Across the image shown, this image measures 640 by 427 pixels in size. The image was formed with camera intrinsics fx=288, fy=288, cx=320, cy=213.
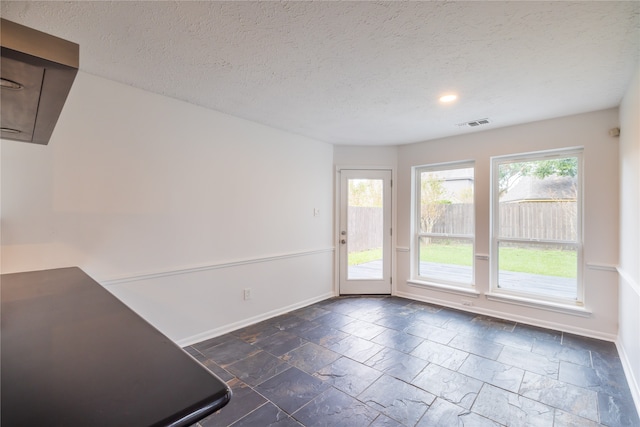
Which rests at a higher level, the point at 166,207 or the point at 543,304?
the point at 166,207

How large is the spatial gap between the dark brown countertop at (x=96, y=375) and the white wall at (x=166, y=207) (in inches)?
55.2

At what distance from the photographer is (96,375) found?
0.63 m

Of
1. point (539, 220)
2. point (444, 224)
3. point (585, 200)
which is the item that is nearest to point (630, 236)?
point (585, 200)

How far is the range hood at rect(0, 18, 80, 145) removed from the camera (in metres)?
0.72

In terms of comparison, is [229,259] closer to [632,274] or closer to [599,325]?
[632,274]

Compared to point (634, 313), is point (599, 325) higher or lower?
lower

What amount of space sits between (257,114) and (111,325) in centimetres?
267

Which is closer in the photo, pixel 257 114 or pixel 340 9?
pixel 340 9

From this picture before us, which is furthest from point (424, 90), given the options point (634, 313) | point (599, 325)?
point (599, 325)

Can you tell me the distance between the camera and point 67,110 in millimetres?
2170

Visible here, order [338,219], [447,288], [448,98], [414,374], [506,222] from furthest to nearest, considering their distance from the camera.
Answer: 1. [338,219]
2. [447,288]
3. [506,222]
4. [448,98]
5. [414,374]

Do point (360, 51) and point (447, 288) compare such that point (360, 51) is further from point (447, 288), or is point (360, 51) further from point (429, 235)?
point (447, 288)

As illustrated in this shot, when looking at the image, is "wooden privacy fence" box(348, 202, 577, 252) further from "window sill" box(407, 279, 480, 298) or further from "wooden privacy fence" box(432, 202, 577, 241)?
"window sill" box(407, 279, 480, 298)

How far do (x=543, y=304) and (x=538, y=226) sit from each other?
0.91 metres
